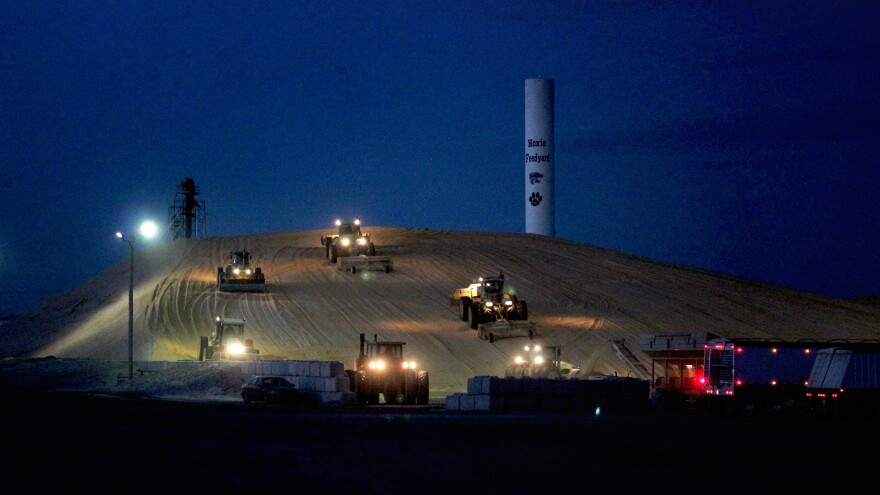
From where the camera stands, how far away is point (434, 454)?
18.3 meters

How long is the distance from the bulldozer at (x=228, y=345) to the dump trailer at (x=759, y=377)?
16.2 meters

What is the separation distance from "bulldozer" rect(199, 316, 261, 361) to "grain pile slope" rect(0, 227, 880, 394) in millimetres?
1669

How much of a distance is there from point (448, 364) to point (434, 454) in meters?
24.3

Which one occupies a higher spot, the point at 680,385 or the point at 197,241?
the point at 197,241

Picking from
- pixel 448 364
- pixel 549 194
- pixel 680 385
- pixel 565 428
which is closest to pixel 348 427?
pixel 565 428

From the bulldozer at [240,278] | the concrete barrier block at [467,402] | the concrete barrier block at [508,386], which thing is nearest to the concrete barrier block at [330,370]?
the concrete barrier block at [467,402]

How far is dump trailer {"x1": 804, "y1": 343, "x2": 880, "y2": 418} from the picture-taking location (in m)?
31.5

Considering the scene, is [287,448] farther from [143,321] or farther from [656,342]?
[143,321]

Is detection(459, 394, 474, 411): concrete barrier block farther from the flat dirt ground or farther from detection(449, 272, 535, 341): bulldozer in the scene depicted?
detection(449, 272, 535, 341): bulldozer

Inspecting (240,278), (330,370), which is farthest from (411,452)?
(240,278)

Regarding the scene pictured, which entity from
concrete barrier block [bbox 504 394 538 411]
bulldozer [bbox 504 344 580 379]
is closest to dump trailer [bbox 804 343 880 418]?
concrete barrier block [bbox 504 394 538 411]

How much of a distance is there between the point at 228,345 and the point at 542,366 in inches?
447

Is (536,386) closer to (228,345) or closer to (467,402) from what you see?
(467,402)

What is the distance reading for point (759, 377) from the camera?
31859 mm
